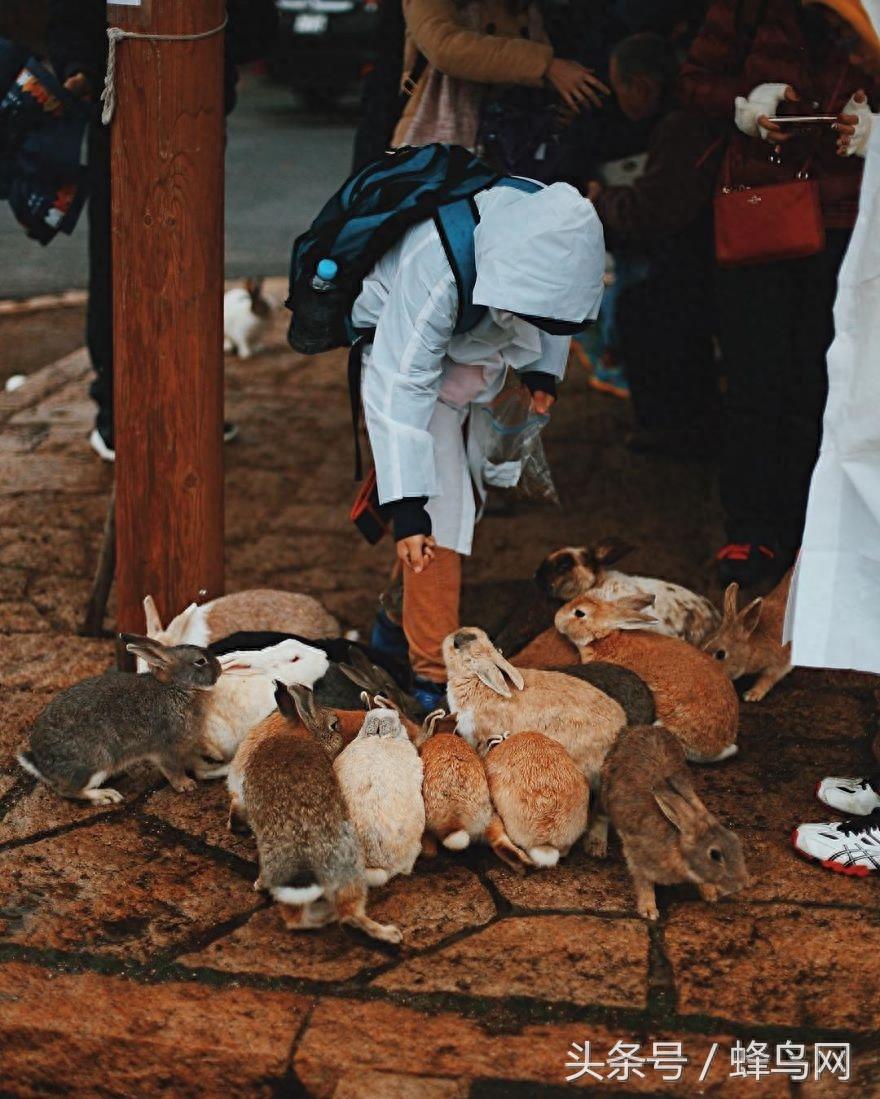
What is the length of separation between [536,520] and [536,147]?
5.48 ft

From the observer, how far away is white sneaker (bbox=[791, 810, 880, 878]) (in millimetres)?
3707

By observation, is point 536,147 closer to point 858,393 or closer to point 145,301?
point 145,301

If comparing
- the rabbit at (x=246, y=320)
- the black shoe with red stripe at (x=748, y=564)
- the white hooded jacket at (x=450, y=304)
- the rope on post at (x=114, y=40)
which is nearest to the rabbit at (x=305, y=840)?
the white hooded jacket at (x=450, y=304)

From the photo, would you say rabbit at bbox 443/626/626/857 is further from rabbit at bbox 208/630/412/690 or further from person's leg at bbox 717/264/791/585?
person's leg at bbox 717/264/791/585

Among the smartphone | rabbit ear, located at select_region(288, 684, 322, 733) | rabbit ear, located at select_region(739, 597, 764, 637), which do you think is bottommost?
rabbit ear, located at select_region(739, 597, 764, 637)

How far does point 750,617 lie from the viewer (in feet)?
15.2

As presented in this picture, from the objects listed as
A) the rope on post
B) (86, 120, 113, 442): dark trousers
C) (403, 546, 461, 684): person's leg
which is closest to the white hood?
(403, 546, 461, 684): person's leg

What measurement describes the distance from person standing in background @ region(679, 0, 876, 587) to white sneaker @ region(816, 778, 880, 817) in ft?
4.73

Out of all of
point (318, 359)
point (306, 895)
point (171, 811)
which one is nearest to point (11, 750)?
point (171, 811)

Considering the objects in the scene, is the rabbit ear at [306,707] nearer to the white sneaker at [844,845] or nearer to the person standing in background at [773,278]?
the white sneaker at [844,845]

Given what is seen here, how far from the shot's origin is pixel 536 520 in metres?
6.28

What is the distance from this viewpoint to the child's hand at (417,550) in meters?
3.96

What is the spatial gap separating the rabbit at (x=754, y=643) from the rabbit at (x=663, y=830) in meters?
0.98

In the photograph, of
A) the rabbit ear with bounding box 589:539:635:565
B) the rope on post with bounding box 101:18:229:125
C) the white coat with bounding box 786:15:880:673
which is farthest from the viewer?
the rabbit ear with bounding box 589:539:635:565
